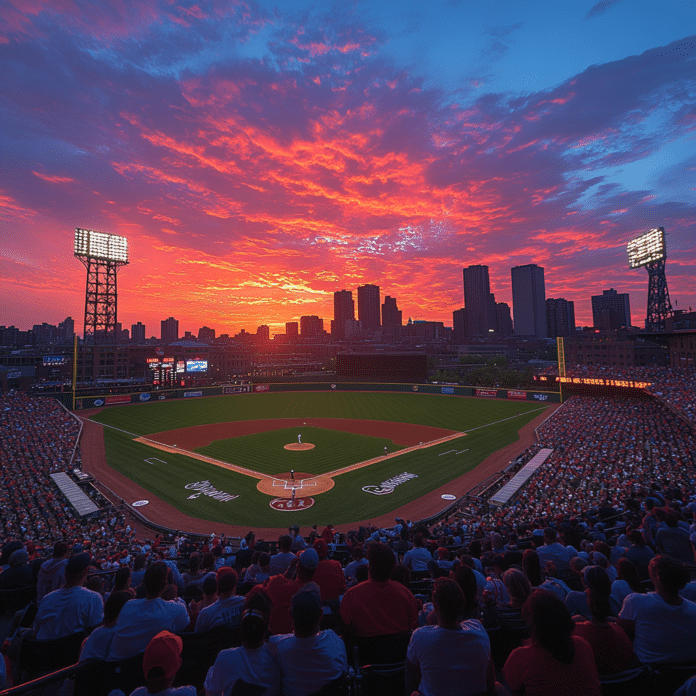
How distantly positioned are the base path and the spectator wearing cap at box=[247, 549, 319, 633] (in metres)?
17.1

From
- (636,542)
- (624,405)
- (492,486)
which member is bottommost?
(492,486)

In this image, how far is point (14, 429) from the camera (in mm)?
38812

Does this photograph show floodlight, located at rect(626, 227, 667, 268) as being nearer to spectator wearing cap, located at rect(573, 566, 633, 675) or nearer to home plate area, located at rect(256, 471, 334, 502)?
home plate area, located at rect(256, 471, 334, 502)

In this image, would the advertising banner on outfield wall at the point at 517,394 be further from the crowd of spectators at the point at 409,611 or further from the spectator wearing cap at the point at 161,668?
the spectator wearing cap at the point at 161,668

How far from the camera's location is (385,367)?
83875mm

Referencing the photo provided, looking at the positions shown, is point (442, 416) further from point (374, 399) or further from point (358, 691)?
point (358, 691)

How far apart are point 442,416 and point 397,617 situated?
52.7m

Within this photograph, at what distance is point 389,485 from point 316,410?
112 feet

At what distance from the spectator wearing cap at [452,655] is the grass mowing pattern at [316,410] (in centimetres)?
4593

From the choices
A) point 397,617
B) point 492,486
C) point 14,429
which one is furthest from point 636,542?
point 14,429

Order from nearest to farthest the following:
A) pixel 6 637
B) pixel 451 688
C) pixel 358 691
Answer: pixel 451 688 → pixel 358 691 → pixel 6 637

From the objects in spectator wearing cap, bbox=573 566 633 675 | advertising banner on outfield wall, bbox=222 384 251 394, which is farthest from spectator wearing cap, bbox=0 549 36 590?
advertising banner on outfield wall, bbox=222 384 251 394

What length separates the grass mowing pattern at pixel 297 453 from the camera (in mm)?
32750

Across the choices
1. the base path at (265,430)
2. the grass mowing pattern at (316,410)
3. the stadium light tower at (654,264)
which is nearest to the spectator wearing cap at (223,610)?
the base path at (265,430)
